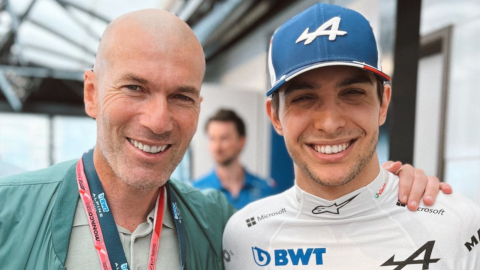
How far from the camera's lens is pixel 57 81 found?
1394cm

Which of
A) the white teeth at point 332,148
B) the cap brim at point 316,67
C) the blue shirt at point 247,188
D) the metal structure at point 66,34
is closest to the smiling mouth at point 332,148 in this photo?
the white teeth at point 332,148

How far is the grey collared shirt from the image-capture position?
4.94 feet

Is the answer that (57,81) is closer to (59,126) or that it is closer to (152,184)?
(59,126)

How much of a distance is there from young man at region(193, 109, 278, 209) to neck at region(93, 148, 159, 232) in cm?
230

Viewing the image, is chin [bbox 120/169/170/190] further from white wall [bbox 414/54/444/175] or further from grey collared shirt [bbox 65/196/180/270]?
white wall [bbox 414/54/444/175]

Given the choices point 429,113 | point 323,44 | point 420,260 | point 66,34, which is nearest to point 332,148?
point 323,44

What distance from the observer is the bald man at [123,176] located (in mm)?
1496

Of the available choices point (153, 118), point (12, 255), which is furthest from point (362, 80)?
point (12, 255)

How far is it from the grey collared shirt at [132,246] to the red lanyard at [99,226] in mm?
22

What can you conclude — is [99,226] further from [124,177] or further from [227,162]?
[227,162]

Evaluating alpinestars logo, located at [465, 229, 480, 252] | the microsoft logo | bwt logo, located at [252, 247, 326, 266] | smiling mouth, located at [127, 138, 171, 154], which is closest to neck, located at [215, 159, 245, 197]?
the microsoft logo

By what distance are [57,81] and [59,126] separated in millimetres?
1479

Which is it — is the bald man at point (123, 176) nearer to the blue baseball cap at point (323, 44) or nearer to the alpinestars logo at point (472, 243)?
the blue baseball cap at point (323, 44)

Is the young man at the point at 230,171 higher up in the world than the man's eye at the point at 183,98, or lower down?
lower down
